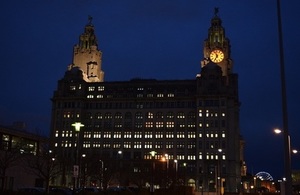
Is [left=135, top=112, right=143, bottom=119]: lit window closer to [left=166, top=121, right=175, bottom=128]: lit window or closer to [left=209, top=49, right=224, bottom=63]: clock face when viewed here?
[left=166, top=121, right=175, bottom=128]: lit window

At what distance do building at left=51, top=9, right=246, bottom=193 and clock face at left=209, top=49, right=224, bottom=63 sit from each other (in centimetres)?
165

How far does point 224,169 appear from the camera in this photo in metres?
163

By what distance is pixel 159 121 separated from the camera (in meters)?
178

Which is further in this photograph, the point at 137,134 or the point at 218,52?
the point at 218,52

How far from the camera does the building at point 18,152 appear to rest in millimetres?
61203

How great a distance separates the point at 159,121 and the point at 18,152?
4643 inches

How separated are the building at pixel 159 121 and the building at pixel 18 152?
308 feet

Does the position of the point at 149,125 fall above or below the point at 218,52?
below

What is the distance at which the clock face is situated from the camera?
193875 mm

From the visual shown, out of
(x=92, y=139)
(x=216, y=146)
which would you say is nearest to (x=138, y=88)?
(x=92, y=139)

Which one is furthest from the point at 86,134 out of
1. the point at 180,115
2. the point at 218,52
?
the point at 218,52

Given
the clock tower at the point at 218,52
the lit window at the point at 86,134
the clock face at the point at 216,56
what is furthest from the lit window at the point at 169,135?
the clock face at the point at 216,56

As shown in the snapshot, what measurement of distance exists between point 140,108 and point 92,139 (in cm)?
2516

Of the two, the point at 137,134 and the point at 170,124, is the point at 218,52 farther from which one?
the point at 137,134
